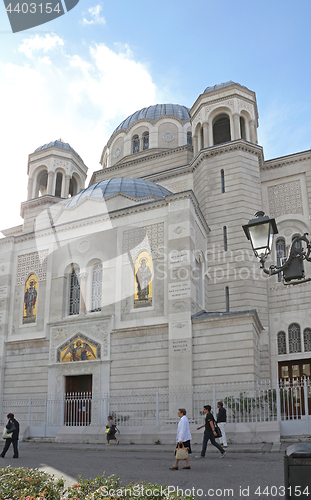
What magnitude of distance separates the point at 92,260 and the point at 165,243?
3.80 meters

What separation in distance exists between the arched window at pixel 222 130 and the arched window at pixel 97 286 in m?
12.1

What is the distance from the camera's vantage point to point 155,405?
1736 centimetres

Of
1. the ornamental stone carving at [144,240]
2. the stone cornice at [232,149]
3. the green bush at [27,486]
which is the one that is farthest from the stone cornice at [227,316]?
the green bush at [27,486]

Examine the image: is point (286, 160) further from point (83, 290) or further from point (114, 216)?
point (83, 290)

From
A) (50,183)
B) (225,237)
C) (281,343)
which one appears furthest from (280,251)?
(50,183)

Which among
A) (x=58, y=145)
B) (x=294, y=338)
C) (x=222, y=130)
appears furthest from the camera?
(x=58, y=145)

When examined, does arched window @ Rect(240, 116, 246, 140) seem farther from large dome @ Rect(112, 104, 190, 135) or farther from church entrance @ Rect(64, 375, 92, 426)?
church entrance @ Rect(64, 375, 92, 426)

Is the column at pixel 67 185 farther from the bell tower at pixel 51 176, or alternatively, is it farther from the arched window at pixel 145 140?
the arched window at pixel 145 140

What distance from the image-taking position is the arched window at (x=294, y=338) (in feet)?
68.3

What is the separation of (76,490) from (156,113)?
31852 mm

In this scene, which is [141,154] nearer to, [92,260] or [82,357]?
[92,260]

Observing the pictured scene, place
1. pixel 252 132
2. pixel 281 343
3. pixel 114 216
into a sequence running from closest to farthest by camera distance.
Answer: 1. pixel 281 343
2. pixel 114 216
3. pixel 252 132

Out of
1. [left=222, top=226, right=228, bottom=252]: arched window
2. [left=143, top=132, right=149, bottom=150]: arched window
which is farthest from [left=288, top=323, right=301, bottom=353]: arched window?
[left=143, top=132, right=149, bottom=150]: arched window

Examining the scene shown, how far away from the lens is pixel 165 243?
1981 cm
